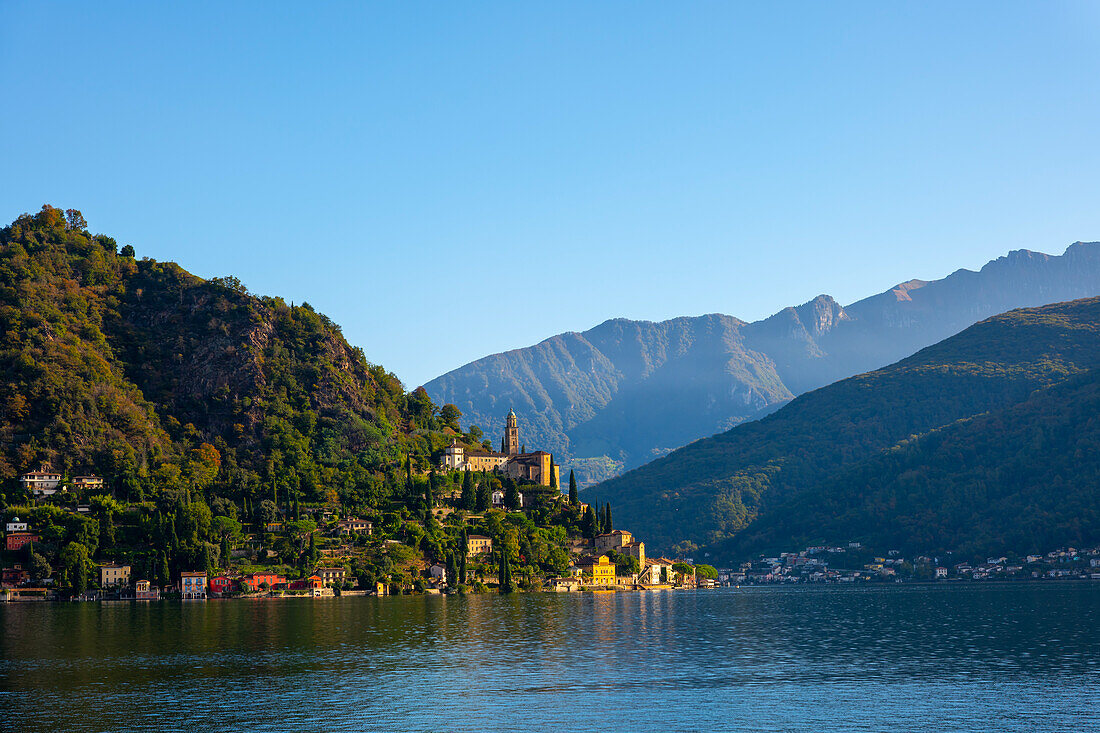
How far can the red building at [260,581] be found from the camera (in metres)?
171

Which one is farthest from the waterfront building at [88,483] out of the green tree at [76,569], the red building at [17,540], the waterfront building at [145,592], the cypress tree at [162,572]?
the waterfront building at [145,592]

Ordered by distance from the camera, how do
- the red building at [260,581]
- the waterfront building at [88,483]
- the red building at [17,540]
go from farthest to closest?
the waterfront building at [88,483], the red building at [260,581], the red building at [17,540]

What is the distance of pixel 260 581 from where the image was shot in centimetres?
17250

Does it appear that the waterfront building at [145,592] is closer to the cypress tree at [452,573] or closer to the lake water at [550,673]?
the lake water at [550,673]

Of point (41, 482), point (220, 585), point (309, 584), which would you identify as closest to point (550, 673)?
point (220, 585)

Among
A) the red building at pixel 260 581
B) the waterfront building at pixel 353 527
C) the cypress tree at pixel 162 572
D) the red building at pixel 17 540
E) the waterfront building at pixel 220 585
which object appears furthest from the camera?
the waterfront building at pixel 353 527

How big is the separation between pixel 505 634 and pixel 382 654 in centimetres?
1770

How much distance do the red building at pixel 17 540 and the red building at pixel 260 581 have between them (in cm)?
Result: 3269

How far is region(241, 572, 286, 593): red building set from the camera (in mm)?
171250

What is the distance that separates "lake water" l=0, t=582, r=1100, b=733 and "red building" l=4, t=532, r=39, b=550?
52.3m

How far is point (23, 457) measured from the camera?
194000mm

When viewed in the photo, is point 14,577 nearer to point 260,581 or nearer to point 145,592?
point 145,592

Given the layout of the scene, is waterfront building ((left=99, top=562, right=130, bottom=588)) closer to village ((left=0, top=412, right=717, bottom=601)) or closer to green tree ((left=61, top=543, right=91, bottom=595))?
village ((left=0, top=412, right=717, bottom=601))

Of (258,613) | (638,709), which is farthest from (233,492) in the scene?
(638,709)
